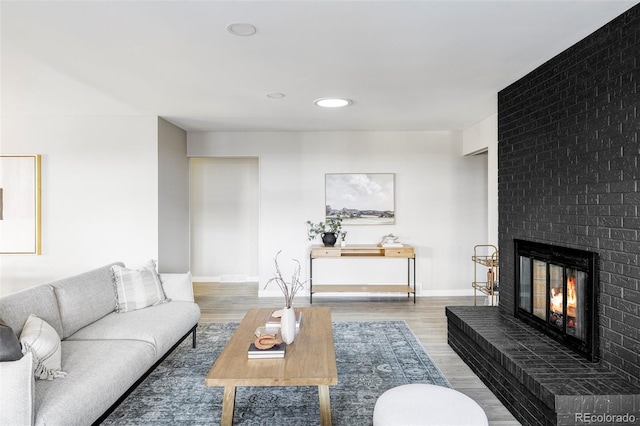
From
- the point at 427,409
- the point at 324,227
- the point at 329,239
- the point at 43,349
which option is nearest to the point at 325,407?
the point at 427,409

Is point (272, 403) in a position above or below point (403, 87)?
below

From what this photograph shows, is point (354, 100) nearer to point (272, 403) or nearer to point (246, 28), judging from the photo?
point (246, 28)

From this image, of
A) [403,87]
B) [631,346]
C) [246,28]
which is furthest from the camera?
[403,87]

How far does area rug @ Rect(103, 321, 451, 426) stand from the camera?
7.66ft

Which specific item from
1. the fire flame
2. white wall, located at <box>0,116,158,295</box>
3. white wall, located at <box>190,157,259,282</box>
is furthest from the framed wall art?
the fire flame

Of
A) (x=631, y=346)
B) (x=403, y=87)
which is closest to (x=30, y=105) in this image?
(x=403, y=87)

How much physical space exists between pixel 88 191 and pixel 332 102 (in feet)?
10.1

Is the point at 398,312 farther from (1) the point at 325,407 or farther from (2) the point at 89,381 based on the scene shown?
(2) the point at 89,381

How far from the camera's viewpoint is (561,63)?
2678 mm

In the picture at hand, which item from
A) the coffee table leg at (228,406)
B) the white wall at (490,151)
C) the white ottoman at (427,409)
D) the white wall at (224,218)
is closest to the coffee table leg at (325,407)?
the white ottoman at (427,409)

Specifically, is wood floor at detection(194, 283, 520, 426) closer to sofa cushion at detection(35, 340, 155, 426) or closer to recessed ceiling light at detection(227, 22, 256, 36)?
sofa cushion at detection(35, 340, 155, 426)

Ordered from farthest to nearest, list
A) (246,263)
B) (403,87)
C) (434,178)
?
(246,263) → (434,178) → (403,87)

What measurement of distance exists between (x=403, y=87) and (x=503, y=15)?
4.47 feet

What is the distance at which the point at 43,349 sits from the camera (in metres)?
1.98
